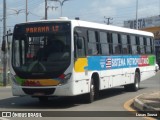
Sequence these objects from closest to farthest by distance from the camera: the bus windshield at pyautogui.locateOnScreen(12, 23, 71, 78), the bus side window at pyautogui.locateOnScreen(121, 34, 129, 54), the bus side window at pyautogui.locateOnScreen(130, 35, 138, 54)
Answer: the bus windshield at pyautogui.locateOnScreen(12, 23, 71, 78) → the bus side window at pyautogui.locateOnScreen(121, 34, 129, 54) → the bus side window at pyautogui.locateOnScreen(130, 35, 138, 54)

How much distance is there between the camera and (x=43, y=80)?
52.1 feet

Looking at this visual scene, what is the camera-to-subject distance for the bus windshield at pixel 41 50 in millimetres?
15883

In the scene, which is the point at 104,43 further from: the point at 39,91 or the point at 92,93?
the point at 39,91

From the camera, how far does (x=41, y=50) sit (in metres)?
16.2

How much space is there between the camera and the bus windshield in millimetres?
15883

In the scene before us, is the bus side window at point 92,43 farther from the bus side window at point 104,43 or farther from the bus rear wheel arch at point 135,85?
the bus rear wheel arch at point 135,85

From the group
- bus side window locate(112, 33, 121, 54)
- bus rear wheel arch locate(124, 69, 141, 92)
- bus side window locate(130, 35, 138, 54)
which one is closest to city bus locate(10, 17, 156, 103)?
bus side window locate(112, 33, 121, 54)

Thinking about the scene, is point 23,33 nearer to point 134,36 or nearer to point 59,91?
point 59,91

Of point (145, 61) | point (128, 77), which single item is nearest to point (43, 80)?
point (128, 77)

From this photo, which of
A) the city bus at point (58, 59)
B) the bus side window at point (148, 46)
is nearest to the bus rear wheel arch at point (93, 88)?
the city bus at point (58, 59)

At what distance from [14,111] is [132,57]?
31.7ft

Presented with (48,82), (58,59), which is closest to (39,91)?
(48,82)

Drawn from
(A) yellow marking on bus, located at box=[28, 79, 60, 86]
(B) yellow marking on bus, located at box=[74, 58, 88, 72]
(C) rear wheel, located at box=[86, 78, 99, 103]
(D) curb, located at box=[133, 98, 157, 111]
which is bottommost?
(D) curb, located at box=[133, 98, 157, 111]

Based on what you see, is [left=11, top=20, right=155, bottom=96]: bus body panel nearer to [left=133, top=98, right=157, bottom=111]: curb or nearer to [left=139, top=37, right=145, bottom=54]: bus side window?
[left=139, top=37, right=145, bottom=54]: bus side window
